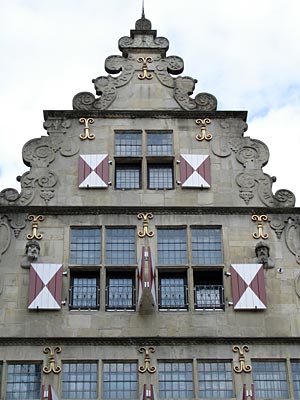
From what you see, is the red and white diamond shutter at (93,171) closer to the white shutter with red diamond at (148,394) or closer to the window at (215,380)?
the window at (215,380)

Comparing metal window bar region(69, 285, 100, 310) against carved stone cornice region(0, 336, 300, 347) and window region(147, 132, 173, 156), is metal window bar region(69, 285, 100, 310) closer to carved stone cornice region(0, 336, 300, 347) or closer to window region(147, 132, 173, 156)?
carved stone cornice region(0, 336, 300, 347)

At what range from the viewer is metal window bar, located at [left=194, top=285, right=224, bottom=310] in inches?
896

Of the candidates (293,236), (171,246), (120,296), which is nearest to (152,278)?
(120,296)

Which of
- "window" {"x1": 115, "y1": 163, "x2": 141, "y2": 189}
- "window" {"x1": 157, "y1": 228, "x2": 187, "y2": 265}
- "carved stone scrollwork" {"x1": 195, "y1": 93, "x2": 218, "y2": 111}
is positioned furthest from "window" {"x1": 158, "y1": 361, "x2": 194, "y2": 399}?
"carved stone scrollwork" {"x1": 195, "y1": 93, "x2": 218, "y2": 111}

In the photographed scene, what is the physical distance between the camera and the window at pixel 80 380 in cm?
2153

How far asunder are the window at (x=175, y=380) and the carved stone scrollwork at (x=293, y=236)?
3.70 metres

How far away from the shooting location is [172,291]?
2308 centimetres

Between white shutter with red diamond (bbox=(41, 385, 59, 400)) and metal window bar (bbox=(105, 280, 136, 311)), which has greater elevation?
metal window bar (bbox=(105, 280, 136, 311))

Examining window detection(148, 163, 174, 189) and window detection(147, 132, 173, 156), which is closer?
window detection(148, 163, 174, 189)

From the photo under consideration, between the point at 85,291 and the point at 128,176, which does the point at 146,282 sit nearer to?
the point at 85,291

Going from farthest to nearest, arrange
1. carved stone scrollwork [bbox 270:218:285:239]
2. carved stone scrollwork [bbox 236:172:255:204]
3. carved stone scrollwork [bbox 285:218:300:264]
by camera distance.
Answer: carved stone scrollwork [bbox 236:172:255:204], carved stone scrollwork [bbox 270:218:285:239], carved stone scrollwork [bbox 285:218:300:264]

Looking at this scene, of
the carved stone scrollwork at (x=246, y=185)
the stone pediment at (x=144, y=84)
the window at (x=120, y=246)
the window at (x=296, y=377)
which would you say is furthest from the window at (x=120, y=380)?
the stone pediment at (x=144, y=84)

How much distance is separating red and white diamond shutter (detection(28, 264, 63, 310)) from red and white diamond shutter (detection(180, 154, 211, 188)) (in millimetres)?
3785

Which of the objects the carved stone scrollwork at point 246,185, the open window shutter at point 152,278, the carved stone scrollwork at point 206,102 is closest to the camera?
the open window shutter at point 152,278
